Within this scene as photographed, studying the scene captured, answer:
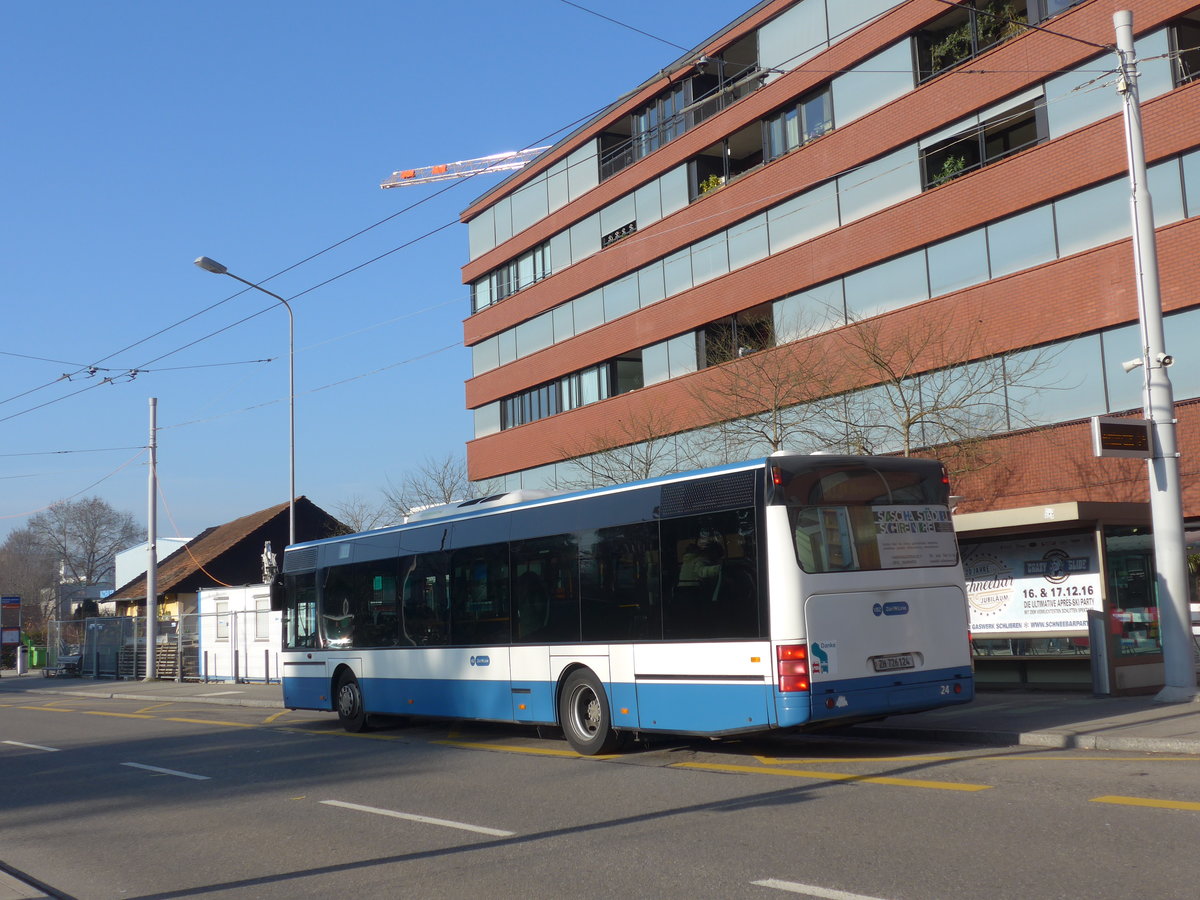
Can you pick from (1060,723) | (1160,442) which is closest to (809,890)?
(1060,723)

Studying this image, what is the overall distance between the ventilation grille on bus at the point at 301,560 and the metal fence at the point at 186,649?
12.7 metres

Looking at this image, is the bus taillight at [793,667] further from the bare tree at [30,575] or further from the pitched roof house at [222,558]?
the bare tree at [30,575]

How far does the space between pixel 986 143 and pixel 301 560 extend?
16860 millimetres

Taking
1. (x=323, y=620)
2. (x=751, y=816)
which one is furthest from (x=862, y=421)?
(x=751, y=816)

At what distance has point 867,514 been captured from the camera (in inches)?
445

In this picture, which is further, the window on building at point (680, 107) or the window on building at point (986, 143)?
the window on building at point (680, 107)

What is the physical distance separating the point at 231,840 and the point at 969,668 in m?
7.20

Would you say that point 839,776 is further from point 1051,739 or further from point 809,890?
point 809,890

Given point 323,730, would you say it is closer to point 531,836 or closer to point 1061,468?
point 531,836

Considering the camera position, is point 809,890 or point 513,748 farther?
point 513,748

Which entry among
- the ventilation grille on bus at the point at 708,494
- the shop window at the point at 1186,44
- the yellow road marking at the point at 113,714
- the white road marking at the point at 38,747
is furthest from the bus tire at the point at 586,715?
the shop window at the point at 1186,44

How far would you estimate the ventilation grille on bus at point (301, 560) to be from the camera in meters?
19.0

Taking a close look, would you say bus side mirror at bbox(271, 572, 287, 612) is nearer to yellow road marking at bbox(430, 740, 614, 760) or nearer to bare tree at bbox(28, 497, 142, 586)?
yellow road marking at bbox(430, 740, 614, 760)

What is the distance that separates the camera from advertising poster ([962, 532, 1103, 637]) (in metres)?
15.8
